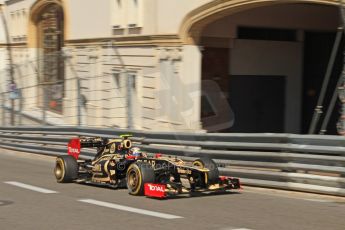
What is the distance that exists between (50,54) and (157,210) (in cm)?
2069

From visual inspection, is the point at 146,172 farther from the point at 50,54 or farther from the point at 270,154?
the point at 50,54

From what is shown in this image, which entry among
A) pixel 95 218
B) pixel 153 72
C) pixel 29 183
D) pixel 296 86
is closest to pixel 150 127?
pixel 153 72

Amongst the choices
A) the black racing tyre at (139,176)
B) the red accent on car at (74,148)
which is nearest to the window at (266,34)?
the red accent on car at (74,148)

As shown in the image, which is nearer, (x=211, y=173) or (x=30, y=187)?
(x=211, y=173)

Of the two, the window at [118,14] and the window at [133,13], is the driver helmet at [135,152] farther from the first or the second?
the window at [118,14]

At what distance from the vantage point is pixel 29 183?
11.4 m

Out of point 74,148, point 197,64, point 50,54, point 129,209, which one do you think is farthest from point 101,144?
point 50,54

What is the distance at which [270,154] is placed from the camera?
10.5 metres

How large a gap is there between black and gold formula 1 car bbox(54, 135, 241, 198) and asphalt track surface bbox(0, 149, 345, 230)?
0.53 feet

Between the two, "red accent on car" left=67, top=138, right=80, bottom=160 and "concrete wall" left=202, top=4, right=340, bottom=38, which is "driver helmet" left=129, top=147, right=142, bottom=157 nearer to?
"red accent on car" left=67, top=138, right=80, bottom=160

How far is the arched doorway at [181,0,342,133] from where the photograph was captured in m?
17.7

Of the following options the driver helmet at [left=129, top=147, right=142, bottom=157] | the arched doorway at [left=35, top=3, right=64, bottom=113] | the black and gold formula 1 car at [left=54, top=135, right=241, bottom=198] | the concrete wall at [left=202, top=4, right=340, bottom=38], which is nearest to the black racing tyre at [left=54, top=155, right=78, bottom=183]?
the black and gold formula 1 car at [left=54, top=135, right=241, bottom=198]

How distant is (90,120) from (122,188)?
1022 centimetres

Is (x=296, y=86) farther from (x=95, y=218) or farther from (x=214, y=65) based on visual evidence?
(x=95, y=218)
